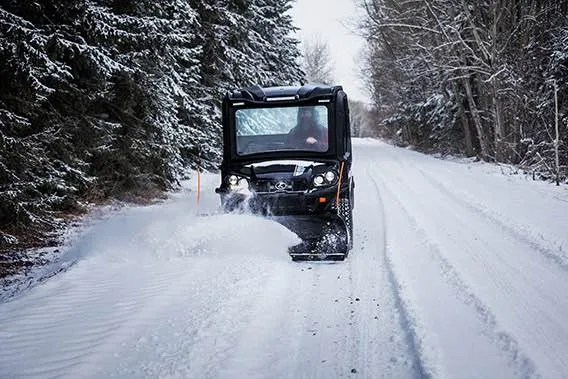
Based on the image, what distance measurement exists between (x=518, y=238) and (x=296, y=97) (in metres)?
3.85

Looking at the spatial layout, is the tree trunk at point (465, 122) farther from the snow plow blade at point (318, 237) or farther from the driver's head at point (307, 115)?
the snow plow blade at point (318, 237)

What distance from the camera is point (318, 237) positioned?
5.95m

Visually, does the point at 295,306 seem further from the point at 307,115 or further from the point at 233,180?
the point at 307,115

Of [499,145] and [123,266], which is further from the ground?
[499,145]

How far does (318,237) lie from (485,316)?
8.24ft

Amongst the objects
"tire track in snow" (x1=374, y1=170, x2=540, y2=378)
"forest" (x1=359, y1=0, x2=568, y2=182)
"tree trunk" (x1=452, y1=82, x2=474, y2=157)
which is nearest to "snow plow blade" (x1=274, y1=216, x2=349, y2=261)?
"tire track in snow" (x1=374, y1=170, x2=540, y2=378)

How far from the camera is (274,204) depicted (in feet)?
20.0

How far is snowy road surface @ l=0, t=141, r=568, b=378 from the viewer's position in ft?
10.6

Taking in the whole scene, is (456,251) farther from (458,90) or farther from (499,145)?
(458,90)

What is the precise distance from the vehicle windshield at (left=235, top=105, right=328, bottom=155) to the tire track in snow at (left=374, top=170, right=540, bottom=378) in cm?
227

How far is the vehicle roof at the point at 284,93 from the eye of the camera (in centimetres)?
660

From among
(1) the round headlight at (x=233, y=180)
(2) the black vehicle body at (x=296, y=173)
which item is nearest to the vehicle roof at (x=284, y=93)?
(2) the black vehicle body at (x=296, y=173)

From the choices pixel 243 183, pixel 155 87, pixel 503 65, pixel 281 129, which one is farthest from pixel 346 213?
pixel 503 65

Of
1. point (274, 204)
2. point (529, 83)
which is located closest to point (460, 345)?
point (274, 204)
